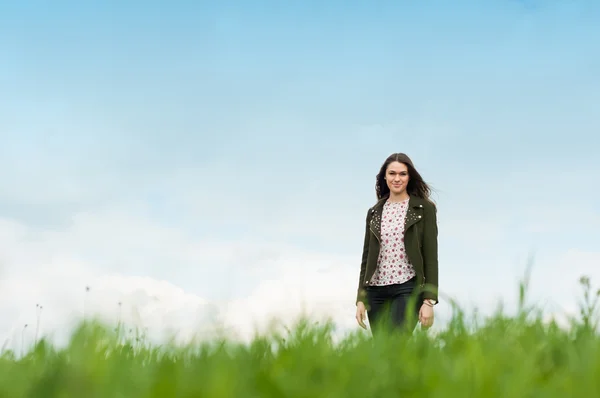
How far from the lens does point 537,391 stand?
108 inches

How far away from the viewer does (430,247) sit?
8266 mm

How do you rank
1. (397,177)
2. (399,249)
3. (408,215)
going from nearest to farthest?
(399,249)
(408,215)
(397,177)

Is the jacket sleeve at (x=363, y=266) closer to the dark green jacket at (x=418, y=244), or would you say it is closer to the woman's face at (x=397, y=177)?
the dark green jacket at (x=418, y=244)

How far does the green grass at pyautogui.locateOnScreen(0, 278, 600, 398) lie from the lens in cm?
257

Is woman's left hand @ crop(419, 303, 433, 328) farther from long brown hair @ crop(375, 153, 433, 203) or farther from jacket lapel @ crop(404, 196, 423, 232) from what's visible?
long brown hair @ crop(375, 153, 433, 203)

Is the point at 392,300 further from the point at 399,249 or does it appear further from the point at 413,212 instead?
the point at 413,212

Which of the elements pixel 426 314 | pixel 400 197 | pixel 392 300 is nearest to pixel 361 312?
pixel 392 300

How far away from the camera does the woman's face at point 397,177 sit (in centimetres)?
848

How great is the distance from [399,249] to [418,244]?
246mm

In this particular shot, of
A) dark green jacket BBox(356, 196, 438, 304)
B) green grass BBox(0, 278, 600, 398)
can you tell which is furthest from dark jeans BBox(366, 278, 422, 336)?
green grass BBox(0, 278, 600, 398)

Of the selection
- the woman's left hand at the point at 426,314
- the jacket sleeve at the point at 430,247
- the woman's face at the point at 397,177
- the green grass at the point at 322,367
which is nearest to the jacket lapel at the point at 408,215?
the jacket sleeve at the point at 430,247

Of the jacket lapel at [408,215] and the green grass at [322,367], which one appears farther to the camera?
the jacket lapel at [408,215]

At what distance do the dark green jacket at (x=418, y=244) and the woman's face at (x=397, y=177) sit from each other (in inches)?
8.1

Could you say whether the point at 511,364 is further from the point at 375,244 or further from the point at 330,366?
the point at 375,244
